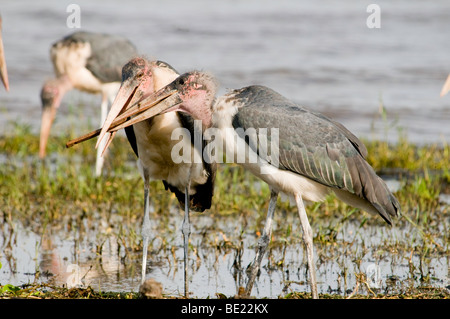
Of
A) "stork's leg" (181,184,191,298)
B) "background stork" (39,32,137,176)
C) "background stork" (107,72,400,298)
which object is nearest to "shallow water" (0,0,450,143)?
"background stork" (39,32,137,176)

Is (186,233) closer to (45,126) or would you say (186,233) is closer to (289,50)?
(45,126)

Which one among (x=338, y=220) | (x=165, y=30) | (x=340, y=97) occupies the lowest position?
(x=338, y=220)

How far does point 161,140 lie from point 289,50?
8.91m

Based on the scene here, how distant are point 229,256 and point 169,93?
4.18ft

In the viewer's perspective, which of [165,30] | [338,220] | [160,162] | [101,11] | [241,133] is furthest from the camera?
[101,11]

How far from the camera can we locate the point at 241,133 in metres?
4.55

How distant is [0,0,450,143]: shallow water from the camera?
10.2 meters

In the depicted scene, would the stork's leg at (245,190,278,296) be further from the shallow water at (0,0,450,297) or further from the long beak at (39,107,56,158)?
the long beak at (39,107,56,158)

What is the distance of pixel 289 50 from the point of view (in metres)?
13.6

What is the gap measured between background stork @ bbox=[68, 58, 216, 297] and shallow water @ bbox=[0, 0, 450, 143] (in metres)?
3.49

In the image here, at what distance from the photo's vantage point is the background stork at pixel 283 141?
458 centimetres

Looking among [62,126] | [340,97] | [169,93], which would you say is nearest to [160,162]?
[169,93]

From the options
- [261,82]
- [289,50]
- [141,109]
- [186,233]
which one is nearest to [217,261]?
[186,233]

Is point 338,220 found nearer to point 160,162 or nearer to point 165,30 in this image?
point 160,162
